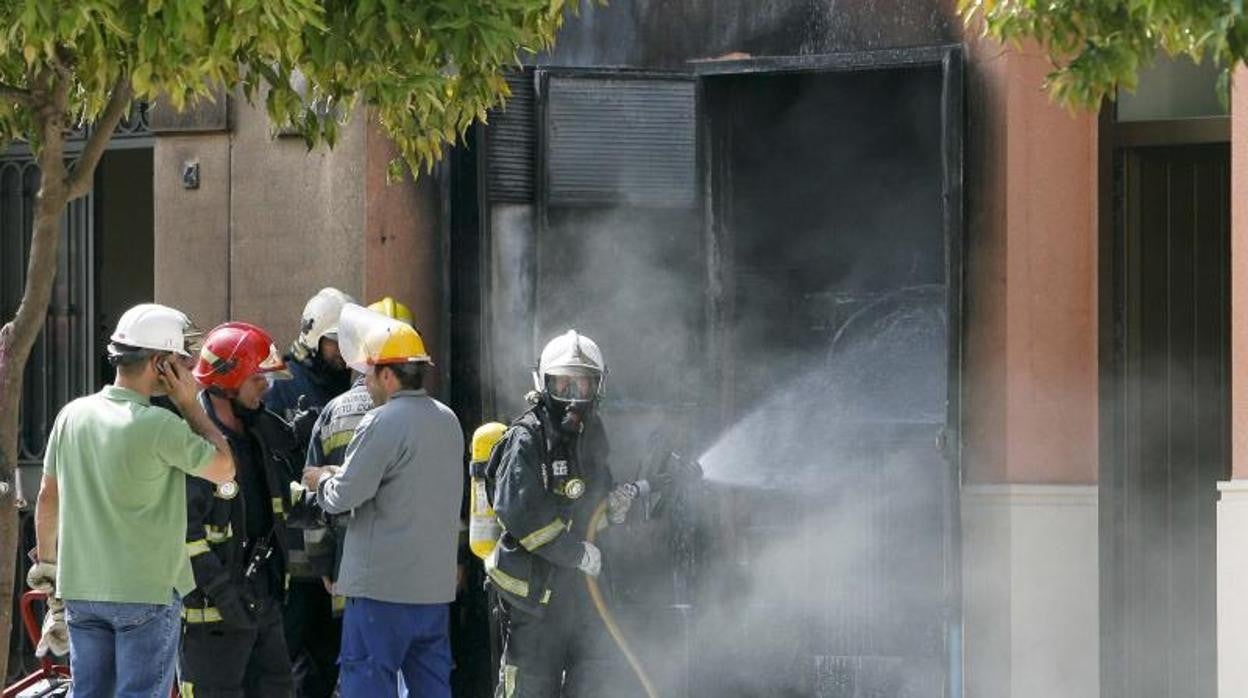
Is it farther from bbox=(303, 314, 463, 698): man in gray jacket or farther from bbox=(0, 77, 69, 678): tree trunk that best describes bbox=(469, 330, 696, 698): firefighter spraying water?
bbox=(0, 77, 69, 678): tree trunk

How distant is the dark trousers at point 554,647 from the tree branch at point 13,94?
2.83m

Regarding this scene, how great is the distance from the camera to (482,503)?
9984mm

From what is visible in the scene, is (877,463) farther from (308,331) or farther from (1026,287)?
(308,331)

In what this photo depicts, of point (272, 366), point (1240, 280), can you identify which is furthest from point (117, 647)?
point (1240, 280)

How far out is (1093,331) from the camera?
34.7 feet

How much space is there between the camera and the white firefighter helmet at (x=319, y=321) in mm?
10508

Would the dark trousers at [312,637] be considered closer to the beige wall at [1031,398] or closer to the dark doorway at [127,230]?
the beige wall at [1031,398]

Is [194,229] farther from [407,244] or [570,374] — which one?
[570,374]

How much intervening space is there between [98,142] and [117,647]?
5.58ft

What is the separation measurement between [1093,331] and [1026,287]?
1.16 feet

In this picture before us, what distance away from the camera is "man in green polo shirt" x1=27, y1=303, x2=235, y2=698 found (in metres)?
8.14

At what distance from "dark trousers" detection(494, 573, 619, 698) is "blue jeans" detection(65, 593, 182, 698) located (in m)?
1.82

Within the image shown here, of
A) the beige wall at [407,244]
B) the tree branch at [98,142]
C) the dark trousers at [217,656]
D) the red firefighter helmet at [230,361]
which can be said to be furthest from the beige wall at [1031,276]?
the tree branch at [98,142]

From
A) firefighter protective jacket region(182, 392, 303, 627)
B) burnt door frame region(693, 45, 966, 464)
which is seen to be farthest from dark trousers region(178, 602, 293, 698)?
burnt door frame region(693, 45, 966, 464)
